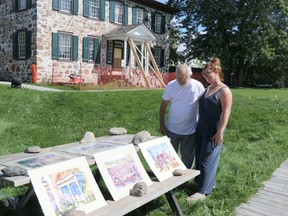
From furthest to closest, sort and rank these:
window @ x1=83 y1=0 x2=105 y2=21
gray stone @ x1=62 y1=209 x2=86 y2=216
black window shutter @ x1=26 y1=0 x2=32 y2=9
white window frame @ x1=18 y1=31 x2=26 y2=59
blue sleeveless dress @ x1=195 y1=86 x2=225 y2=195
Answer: window @ x1=83 y1=0 x2=105 y2=21 → white window frame @ x1=18 y1=31 x2=26 y2=59 → black window shutter @ x1=26 y1=0 x2=32 y2=9 → blue sleeveless dress @ x1=195 y1=86 x2=225 y2=195 → gray stone @ x1=62 y1=209 x2=86 y2=216

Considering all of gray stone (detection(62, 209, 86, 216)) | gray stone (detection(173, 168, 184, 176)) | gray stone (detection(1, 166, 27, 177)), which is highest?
gray stone (detection(1, 166, 27, 177))

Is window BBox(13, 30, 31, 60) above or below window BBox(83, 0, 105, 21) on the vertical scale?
below

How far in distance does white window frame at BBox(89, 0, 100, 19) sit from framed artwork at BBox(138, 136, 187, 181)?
60.4ft

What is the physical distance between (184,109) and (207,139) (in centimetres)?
55

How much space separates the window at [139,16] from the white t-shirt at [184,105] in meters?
20.1

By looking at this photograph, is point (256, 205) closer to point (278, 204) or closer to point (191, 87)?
point (278, 204)

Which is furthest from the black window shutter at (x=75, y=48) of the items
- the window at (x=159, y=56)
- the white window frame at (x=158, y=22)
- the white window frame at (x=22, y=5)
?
the white window frame at (x=158, y=22)

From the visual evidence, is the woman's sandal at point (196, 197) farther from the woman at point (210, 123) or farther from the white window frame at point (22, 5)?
the white window frame at point (22, 5)

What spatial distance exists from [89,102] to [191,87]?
24.0ft

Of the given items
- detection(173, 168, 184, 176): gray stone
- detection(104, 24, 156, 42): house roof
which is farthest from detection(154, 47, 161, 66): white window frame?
detection(173, 168, 184, 176): gray stone

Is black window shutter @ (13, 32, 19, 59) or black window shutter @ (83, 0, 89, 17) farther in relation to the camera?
black window shutter @ (83, 0, 89, 17)

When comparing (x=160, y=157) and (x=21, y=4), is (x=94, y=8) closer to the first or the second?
(x=21, y=4)

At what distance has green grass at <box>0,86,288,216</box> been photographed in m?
4.74

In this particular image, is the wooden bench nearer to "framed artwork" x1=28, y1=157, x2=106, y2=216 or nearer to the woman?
"framed artwork" x1=28, y1=157, x2=106, y2=216
